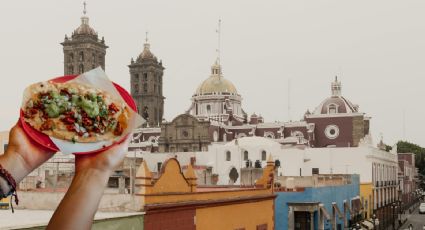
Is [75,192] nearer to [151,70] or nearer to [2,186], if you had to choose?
[2,186]

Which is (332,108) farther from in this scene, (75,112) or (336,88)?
(75,112)

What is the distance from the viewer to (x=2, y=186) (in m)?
2.64

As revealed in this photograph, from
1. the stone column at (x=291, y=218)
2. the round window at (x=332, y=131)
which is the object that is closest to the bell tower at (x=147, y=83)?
the round window at (x=332, y=131)

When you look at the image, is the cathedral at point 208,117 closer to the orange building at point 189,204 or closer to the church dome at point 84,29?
the church dome at point 84,29

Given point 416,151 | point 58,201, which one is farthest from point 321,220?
point 416,151

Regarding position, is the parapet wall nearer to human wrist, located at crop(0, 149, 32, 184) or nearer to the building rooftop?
the building rooftop

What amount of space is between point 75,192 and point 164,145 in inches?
2701

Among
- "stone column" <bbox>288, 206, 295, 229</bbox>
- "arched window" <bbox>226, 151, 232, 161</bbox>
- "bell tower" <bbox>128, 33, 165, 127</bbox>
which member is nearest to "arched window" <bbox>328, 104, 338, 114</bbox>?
"arched window" <bbox>226, 151, 232, 161</bbox>

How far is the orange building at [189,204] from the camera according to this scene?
11.9 m

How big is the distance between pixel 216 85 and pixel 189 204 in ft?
228

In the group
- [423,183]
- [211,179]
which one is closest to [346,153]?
[211,179]

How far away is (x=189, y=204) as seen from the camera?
1349 centimetres

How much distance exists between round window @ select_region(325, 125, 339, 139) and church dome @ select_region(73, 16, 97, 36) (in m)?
36.7

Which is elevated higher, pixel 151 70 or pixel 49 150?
pixel 151 70
